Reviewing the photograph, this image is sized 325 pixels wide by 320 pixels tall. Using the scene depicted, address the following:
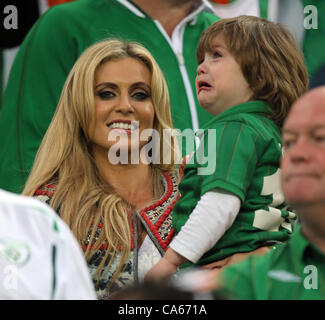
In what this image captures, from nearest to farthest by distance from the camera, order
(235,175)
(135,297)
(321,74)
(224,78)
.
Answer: (135,297) → (235,175) → (224,78) → (321,74)

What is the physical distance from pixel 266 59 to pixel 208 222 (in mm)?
550

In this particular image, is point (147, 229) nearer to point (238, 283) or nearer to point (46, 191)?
point (46, 191)

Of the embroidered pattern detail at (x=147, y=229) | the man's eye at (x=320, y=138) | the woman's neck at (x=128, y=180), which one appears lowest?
the embroidered pattern detail at (x=147, y=229)

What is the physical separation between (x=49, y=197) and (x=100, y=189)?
17 cm

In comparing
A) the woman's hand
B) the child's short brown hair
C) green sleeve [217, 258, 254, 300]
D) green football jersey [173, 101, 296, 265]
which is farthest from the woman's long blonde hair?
green sleeve [217, 258, 254, 300]

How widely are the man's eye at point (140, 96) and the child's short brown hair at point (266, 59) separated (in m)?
0.33

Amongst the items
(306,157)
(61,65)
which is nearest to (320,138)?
(306,157)

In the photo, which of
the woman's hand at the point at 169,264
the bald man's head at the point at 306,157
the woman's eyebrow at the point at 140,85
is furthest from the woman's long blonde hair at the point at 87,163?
the bald man's head at the point at 306,157

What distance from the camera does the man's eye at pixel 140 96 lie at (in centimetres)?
255

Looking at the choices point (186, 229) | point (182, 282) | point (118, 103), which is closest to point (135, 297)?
point (182, 282)

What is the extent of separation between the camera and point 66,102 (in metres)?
2.52

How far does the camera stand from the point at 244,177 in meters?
2.08

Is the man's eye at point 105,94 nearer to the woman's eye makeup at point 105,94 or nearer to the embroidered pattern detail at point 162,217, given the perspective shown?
the woman's eye makeup at point 105,94

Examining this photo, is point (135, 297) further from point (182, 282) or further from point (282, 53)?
point (282, 53)
